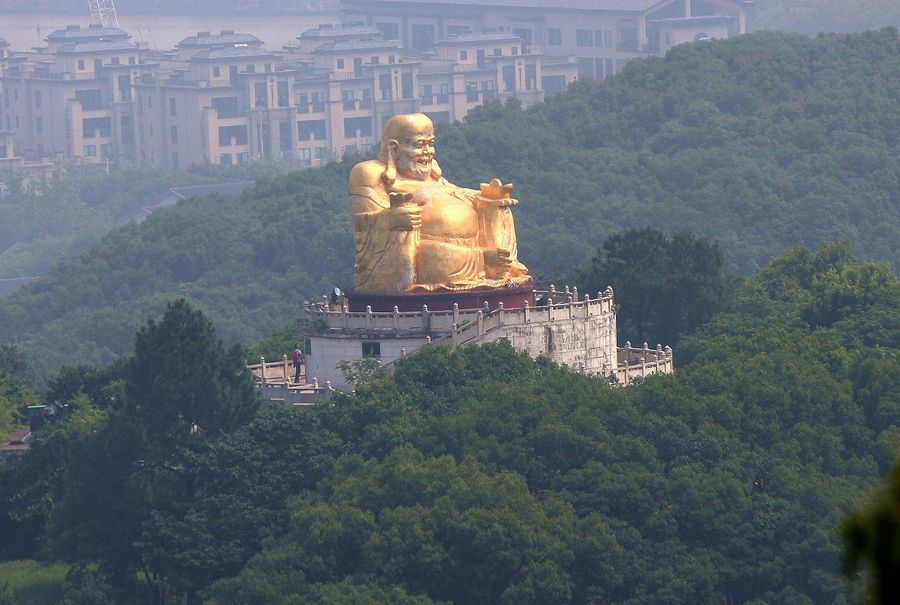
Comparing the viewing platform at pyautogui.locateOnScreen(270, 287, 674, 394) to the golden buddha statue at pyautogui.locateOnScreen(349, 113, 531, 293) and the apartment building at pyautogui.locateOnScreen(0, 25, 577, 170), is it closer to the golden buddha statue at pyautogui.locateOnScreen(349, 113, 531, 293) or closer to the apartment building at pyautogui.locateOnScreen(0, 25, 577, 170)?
the golden buddha statue at pyautogui.locateOnScreen(349, 113, 531, 293)

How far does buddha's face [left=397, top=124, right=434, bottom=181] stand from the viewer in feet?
189

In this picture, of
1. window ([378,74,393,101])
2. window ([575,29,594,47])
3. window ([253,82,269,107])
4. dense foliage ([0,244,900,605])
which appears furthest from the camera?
window ([575,29,594,47])

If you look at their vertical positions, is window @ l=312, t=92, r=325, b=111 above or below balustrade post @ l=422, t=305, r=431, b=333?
above

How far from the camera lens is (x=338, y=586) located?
48500 millimetres

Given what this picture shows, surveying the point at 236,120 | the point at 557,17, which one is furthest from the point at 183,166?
the point at 557,17

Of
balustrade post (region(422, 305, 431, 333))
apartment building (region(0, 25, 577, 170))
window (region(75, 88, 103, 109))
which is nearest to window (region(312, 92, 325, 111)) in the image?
apartment building (region(0, 25, 577, 170))

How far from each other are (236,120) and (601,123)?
58.6 m

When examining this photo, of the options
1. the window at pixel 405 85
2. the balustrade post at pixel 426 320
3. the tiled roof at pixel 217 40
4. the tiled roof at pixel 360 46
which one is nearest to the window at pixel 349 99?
the window at pixel 405 85

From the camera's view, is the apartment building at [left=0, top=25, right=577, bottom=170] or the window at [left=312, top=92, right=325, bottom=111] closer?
the apartment building at [left=0, top=25, right=577, bottom=170]

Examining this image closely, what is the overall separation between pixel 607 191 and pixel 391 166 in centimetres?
4861

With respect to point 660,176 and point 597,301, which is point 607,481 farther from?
point 660,176

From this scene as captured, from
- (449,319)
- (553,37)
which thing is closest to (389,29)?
(553,37)

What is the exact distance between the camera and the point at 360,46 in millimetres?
178000

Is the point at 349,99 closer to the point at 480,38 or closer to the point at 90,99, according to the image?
the point at 480,38
